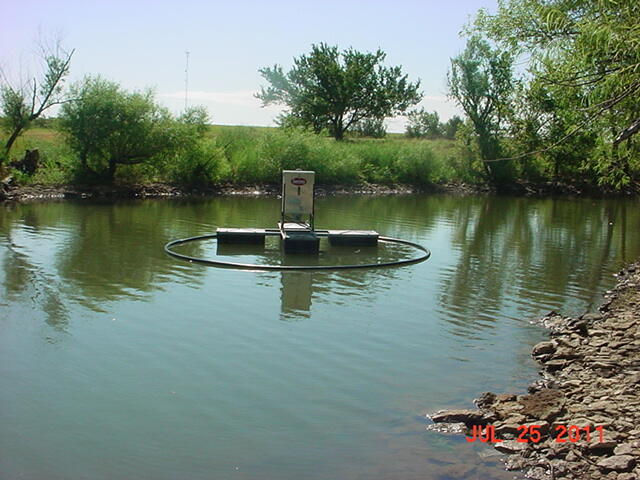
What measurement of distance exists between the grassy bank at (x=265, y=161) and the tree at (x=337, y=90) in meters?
10.9

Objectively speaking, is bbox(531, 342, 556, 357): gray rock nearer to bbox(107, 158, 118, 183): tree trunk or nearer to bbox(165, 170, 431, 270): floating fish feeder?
bbox(165, 170, 431, 270): floating fish feeder

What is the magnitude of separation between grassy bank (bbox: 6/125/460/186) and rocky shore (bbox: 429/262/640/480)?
32.9 m

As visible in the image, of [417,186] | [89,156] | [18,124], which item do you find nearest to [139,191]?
[89,156]

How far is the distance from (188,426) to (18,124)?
110ft

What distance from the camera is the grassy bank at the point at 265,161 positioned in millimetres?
39406

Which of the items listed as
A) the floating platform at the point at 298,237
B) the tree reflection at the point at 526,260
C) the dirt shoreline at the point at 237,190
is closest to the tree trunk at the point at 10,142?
the dirt shoreline at the point at 237,190

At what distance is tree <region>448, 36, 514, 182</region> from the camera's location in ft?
181

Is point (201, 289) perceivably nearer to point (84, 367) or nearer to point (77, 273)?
point (77, 273)

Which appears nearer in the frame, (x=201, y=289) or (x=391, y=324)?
(x=391, y=324)

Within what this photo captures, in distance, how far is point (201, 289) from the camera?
1468 centimetres

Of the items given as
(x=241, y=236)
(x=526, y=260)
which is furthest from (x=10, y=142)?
(x=526, y=260)

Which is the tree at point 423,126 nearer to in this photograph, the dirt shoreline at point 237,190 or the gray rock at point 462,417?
the dirt shoreline at point 237,190

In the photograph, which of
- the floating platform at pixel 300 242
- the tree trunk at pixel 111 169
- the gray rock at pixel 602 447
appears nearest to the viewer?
the gray rock at pixel 602 447

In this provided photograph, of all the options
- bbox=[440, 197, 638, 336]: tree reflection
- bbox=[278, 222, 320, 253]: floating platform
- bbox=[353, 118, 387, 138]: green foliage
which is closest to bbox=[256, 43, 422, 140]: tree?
→ bbox=[353, 118, 387, 138]: green foliage
